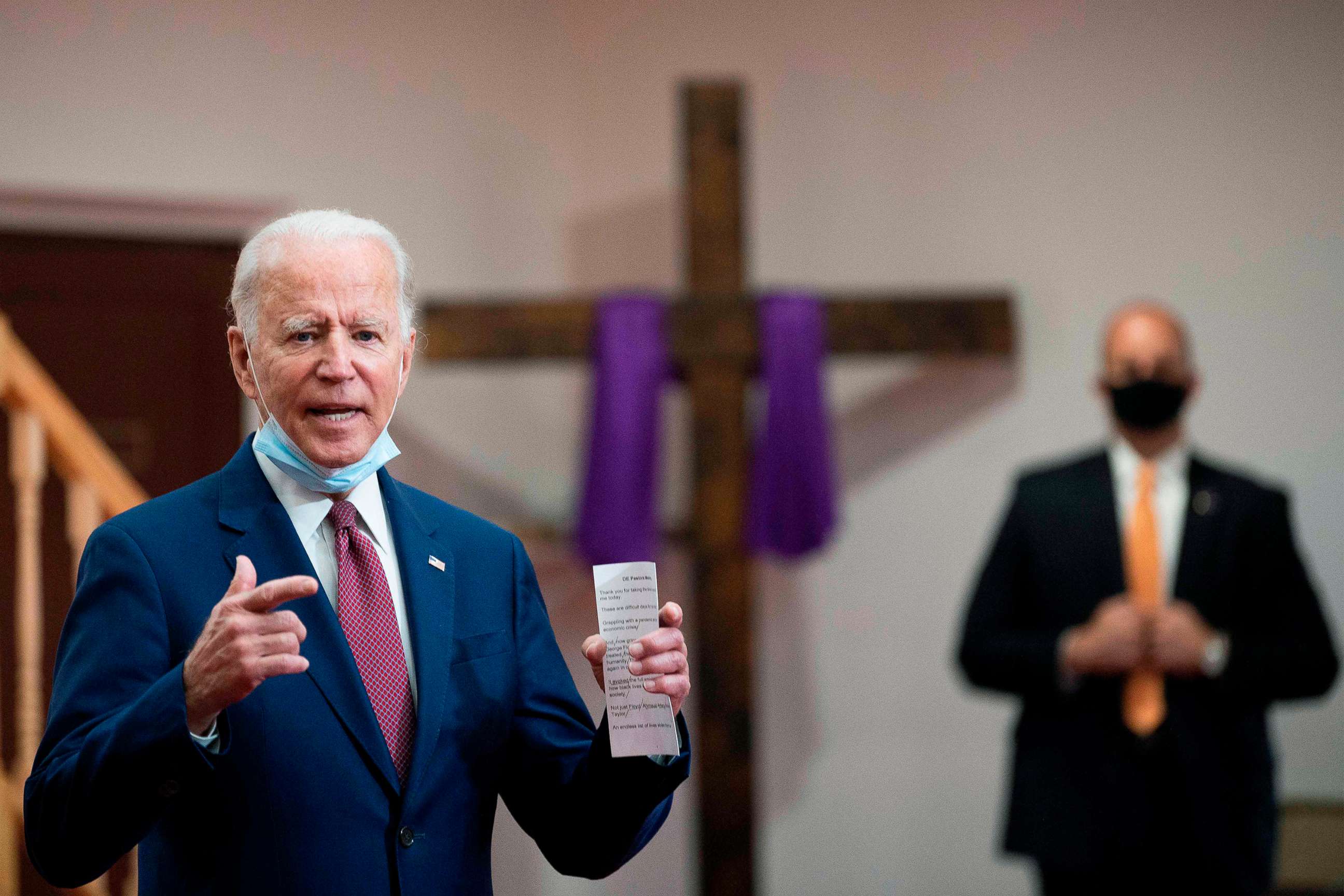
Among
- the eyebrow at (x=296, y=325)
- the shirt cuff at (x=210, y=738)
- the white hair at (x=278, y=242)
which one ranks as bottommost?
the shirt cuff at (x=210, y=738)

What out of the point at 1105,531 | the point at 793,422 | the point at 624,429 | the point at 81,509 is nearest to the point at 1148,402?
the point at 1105,531

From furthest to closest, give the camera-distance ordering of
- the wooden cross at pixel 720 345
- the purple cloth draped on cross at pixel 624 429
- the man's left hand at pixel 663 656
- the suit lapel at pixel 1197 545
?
the purple cloth draped on cross at pixel 624 429 < the wooden cross at pixel 720 345 < the suit lapel at pixel 1197 545 < the man's left hand at pixel 663 656

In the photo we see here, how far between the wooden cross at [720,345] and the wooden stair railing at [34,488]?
0.95 meters

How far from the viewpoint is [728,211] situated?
138 inches

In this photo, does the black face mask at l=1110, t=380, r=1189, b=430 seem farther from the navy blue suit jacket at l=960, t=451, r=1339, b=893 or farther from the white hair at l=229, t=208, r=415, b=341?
the white hair at l=229, t=208, r=415, b=341

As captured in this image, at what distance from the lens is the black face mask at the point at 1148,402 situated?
269 centimetres

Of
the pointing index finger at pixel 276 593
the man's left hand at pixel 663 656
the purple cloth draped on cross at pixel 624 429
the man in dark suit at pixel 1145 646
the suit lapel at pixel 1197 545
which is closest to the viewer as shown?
the pointing index finger at pixel 276 593

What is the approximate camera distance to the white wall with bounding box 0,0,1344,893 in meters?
3.57

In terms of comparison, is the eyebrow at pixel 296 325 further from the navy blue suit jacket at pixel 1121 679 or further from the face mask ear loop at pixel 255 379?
the navy blue suit jacket at pixel 1121 679

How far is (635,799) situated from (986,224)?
292 cm

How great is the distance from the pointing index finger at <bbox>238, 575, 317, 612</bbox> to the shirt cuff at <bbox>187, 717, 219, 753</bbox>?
0.39ft

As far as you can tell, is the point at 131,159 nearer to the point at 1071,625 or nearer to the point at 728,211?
the point at 728,211

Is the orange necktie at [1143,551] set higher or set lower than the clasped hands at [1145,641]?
higher

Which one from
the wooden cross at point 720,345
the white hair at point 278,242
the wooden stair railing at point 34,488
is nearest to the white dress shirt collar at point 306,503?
the white hair at point 278,242
